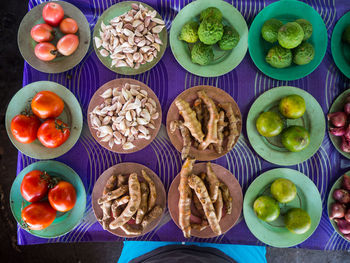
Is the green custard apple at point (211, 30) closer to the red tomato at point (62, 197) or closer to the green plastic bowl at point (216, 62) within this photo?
the green plastic bowl at point (216, 62)

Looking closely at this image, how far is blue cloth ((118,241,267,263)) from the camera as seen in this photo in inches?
57.9

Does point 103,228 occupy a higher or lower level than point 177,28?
lower

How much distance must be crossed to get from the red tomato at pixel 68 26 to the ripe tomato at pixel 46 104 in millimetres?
369

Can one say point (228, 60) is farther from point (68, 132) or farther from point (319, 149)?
point (68, 132)

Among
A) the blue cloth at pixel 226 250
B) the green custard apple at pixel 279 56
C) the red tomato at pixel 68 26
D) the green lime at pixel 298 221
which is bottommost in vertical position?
the blue cloth at pixel 226 250

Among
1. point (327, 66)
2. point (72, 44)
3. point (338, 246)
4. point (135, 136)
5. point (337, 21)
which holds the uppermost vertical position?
point (337, 21)

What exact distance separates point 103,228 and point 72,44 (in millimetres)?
1053

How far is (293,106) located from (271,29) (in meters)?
0.43

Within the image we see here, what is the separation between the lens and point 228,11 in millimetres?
1435

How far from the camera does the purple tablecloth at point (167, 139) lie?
56.7 inches

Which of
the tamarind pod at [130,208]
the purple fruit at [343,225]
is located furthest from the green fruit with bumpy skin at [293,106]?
the tamarind pod at [130,208]

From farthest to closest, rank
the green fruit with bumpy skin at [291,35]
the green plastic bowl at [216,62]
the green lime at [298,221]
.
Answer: the green plastic bowl at [216,62], the green lime at [298,221], the green fruit with bumpy skin at [291,35]

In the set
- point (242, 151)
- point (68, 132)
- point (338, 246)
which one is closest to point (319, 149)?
point (242, 151)

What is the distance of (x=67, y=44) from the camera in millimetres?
1366
